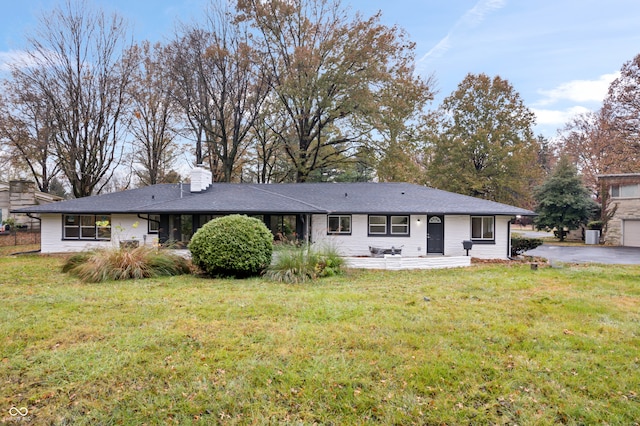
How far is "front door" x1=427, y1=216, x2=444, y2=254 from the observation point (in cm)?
1486

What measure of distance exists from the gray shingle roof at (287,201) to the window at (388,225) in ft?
2.10

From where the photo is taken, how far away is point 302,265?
9.08 metres

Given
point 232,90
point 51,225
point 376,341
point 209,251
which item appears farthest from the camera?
point 232,90

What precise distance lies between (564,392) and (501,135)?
2355cm

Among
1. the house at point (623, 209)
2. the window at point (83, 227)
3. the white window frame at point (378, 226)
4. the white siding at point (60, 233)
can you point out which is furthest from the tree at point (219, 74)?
the house at point (623, 209)

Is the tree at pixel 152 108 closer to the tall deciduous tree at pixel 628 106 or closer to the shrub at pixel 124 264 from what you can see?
the shrub at pixel 124 264

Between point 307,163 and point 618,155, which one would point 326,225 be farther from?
point 618,155

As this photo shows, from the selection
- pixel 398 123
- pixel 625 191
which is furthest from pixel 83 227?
pixel 625 191

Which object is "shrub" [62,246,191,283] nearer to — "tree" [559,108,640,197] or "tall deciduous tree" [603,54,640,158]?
"tree" [559,108,640,197]

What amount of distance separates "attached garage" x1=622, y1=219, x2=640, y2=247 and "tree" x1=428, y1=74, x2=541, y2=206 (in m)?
5.67

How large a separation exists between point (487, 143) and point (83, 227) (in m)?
24.8

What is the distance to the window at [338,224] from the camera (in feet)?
49.6

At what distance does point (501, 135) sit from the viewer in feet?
75.6

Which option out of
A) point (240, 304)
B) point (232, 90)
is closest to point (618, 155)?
point (232, 90)
